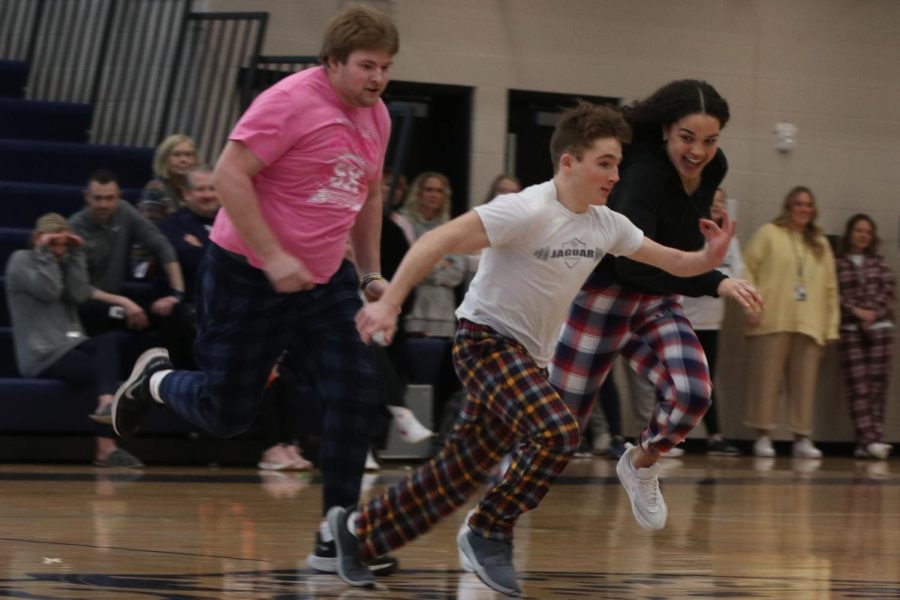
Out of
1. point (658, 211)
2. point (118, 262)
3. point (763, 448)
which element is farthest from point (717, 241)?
point (763, 448)

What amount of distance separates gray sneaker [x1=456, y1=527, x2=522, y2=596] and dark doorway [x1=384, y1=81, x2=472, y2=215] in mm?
6371

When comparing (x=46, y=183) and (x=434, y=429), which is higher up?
(x=46, y=183)

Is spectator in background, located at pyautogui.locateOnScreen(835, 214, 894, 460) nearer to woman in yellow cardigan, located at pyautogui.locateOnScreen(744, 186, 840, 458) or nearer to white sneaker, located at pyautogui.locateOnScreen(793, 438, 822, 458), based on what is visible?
woman in yellow cardigan, located at pyautogui.locateOnScreen(744, 186, 840, 458)

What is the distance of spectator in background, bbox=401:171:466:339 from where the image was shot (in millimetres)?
8945

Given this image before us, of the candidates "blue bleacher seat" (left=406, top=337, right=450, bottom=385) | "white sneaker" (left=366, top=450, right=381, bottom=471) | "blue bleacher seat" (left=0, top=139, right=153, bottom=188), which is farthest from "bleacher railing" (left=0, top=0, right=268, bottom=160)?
"white sneaker" (left=366, top=450, right=381, bottom=471)

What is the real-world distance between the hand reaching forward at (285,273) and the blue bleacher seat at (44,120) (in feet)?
21.2

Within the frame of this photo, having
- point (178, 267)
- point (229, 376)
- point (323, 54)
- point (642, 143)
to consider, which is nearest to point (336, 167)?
point (323, 54)

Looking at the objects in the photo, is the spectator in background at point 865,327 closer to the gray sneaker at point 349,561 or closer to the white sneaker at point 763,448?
the white sneaker at point 763,448

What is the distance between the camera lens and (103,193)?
7.94 meters

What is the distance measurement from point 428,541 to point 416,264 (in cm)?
162

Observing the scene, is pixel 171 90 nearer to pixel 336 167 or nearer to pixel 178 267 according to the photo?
pixel 178 267

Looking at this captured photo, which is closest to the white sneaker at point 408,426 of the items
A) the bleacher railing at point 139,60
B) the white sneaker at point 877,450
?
the bleacher railing at point 139,60

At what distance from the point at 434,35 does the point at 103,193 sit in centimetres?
312

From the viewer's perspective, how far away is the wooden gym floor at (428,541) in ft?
13.2
